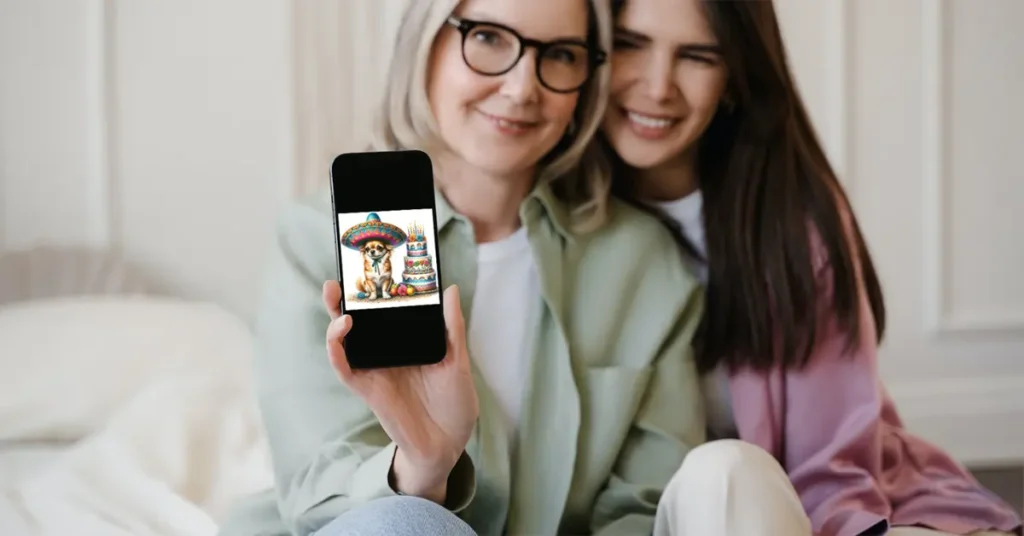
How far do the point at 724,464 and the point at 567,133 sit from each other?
397 millimetres

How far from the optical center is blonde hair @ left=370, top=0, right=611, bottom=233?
3.03ft

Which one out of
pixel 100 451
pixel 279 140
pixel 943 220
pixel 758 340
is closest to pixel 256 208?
pixel 279 140

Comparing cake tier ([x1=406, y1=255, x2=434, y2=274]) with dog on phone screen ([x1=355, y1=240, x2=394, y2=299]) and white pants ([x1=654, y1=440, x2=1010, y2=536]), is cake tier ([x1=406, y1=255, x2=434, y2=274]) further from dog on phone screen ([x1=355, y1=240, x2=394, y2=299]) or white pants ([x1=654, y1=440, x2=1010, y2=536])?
white pants ([x1=654, y1=440, x2=1010, y2=536])

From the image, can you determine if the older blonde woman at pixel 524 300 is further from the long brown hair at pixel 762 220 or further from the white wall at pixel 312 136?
the white wall at pixel 312 136

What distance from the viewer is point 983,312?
144cm

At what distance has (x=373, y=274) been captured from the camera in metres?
0.73

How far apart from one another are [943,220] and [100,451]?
1.14 metres

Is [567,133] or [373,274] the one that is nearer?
[373,274]

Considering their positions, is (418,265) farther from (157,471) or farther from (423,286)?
(157,471)

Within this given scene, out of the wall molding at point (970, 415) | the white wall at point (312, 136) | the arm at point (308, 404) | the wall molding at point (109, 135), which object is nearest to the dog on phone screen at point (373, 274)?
the arm at point (308, 404)

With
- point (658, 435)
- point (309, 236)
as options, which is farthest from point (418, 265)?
point (658, 435)

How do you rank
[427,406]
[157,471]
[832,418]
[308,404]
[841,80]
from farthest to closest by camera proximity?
1. [841,80]
2. [157,471]
3. [832,418]
4. [308,404]
5. [427,406]

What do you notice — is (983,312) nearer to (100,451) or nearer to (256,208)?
(256,208)

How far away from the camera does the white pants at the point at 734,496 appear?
701 mm
